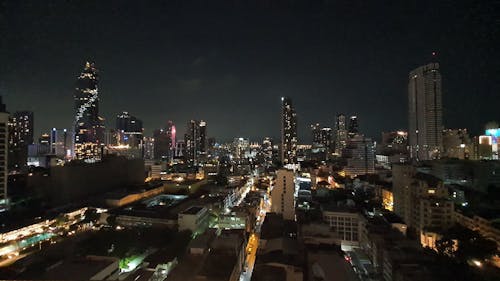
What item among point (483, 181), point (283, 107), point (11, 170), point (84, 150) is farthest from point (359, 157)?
point (84, 150)

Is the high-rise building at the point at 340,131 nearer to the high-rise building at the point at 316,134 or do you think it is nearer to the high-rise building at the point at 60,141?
the high-rise building at the point at 316,134

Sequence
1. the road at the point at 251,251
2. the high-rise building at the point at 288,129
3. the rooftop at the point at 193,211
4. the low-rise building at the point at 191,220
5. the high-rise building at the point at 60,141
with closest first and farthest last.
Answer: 1. the road at the point at 251,251
2. the low-rise building at the point at 191,220
3. the rooftop at the point at 193,211
4. the high-rise building at the point at 60,141
5. the high-rise building at the point at 288,129

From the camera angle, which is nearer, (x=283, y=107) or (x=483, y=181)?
(x=483, y=181)

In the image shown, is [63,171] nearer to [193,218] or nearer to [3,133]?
[3,133]

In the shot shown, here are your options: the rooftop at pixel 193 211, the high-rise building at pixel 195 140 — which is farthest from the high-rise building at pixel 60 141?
the rooftop at pixel 193 211

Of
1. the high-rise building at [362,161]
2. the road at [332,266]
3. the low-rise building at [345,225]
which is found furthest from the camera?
the high-rise building at [362,161]

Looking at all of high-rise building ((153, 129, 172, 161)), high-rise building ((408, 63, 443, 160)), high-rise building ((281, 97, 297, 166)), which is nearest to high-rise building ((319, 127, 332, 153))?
high-rise building ((281, 97, 297, 166))
